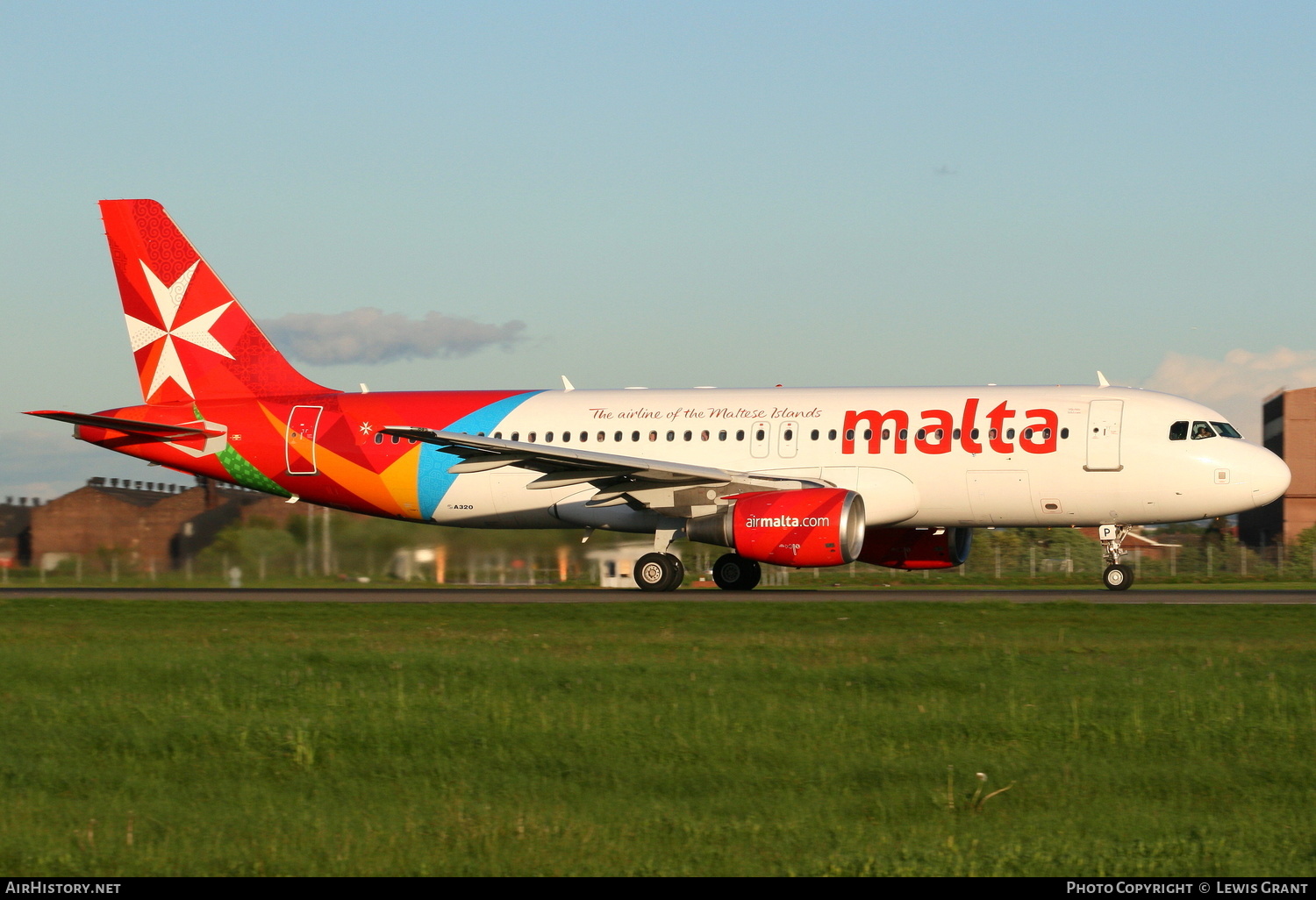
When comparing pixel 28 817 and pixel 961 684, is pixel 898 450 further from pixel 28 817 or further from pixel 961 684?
pixel 28 817

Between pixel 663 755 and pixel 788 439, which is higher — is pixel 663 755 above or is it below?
below

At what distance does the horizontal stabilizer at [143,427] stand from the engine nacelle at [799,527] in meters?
12.1

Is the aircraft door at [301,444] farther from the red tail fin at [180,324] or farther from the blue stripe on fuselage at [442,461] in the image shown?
the blue stripe on fuselage at [442,461]

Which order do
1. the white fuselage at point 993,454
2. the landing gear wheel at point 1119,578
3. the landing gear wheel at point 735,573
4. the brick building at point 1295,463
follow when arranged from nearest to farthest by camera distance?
the white fuselage at point 993,454 < the landing gear wheel at point 1119,578 < the landing gear wheel at point 735,573 < the brick building at point 1295,463

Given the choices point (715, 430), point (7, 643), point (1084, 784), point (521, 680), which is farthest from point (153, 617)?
point (1084, 784)

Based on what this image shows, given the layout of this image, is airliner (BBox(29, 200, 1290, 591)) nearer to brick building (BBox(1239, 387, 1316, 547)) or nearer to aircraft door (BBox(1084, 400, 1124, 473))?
aircraft door (BBox(1084, 400, 1124, 473))

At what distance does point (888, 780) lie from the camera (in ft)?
30.3

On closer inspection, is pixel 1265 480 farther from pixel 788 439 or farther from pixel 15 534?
pixel 15 534

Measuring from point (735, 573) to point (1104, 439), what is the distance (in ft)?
25.4

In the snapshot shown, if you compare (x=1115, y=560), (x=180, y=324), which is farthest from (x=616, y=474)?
(x=180, y=324)

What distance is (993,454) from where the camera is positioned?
26.3 meters

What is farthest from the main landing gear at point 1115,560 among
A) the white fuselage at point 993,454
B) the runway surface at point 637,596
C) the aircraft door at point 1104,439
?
the aircraft door at point 1104,439

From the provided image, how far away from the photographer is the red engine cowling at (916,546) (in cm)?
2872
